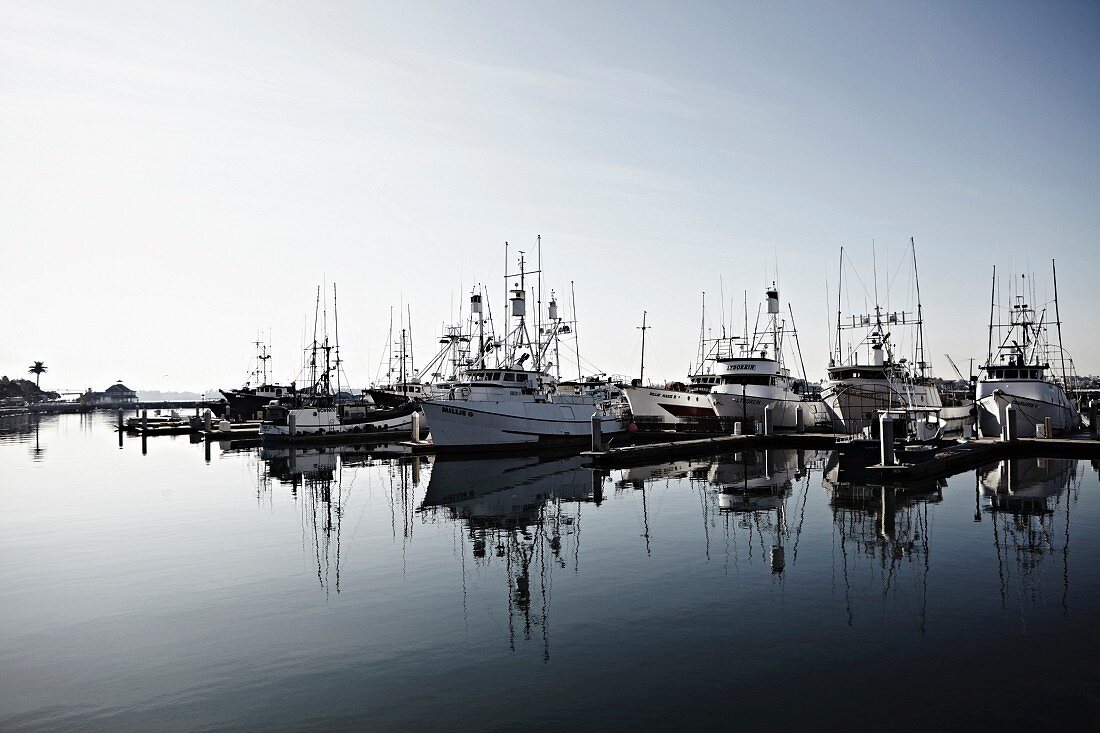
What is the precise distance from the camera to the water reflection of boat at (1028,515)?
546 inches

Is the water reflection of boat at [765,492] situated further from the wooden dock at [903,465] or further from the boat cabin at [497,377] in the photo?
the boat cabin at [497,377]

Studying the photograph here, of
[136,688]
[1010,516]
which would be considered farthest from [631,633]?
[1010,516]

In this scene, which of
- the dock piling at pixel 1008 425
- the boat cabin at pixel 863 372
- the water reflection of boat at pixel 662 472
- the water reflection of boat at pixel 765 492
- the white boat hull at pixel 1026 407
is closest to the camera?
the water reflection of boat at pixel 765 492

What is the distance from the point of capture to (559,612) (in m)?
12.2

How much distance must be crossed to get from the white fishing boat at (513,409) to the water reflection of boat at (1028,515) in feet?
60.6

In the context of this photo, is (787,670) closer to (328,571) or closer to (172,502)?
(328,571)

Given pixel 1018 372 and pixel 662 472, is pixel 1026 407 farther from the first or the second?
pixel 662 472

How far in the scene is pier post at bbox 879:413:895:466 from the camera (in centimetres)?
2611

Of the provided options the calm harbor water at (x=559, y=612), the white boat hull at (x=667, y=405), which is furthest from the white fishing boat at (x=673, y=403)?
the calm harbor water at (x=559, y=612)

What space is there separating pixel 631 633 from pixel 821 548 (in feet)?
24.8

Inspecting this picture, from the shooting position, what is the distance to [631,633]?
10977 millimetres

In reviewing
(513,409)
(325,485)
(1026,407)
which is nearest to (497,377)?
(513,409)

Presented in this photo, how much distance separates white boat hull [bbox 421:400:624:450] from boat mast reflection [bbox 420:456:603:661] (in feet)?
11.0

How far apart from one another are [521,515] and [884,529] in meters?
10.2
